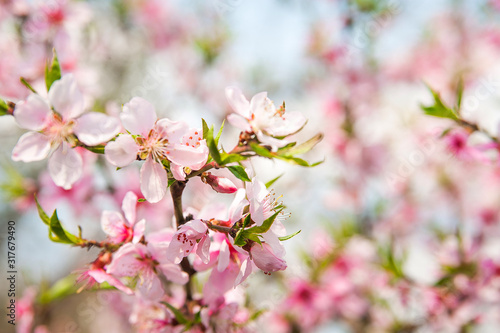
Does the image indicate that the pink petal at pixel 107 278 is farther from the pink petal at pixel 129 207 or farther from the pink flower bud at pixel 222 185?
the pink flower bud at pixel 222 185

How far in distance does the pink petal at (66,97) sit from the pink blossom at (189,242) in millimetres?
433

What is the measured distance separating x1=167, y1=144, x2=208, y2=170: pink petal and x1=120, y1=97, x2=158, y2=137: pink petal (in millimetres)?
139

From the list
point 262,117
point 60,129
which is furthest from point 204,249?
point 60,129

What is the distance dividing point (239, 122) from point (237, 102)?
9cm

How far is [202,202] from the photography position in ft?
9.53

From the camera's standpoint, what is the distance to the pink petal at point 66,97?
0.98 metres

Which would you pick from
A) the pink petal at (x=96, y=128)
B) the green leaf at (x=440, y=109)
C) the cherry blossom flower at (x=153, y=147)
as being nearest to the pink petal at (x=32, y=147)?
the pink petal at (x=96, y=128)

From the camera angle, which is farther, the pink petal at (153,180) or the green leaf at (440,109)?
the green leaf at (440,109)

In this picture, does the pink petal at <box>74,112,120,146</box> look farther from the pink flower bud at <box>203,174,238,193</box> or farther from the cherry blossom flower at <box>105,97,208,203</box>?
the pink flower bud at <box>203,174,238,193</box>

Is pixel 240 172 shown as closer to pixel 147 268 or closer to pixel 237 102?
pixel 237 102

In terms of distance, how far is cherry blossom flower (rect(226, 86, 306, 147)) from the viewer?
1.06 metres

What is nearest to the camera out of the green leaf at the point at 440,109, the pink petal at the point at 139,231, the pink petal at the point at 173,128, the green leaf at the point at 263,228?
the green leaf at the point at 263,228

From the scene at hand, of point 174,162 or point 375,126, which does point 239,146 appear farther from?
point 375,126

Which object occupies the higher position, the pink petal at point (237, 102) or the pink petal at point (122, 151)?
the pink petal at point (237, 102)
